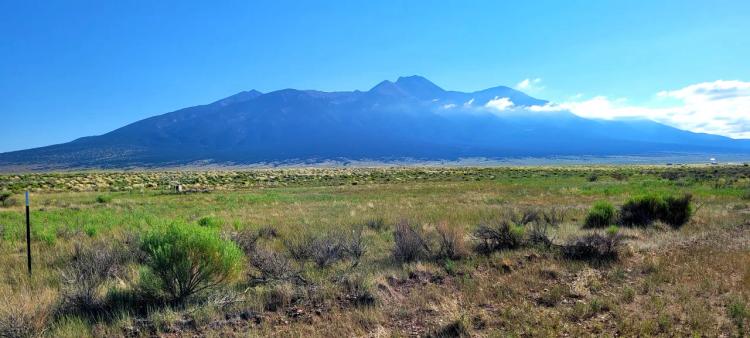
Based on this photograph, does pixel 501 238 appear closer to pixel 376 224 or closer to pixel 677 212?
pixel 376 224

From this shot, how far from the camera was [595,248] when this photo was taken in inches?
334

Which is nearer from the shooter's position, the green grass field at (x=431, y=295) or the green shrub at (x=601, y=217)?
the green grass field at (x=431, y=295)

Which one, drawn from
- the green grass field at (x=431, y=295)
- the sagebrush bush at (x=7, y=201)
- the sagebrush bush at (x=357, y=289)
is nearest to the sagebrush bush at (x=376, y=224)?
the green grass field at (x=431, y=295)

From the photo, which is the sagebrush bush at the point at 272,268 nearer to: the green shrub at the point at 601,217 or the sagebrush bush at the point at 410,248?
the sagebrush bush at the point at 410,248

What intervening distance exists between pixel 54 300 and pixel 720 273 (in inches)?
395

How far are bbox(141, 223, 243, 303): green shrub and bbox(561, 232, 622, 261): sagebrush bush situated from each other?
6.34 metres

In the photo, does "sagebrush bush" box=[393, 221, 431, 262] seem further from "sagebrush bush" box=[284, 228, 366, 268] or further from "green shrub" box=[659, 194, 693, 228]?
"green shrub" box=[659, 194, 693, 228]

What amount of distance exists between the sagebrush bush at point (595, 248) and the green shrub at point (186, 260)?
6.34m

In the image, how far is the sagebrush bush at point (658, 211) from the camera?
12.9 meters

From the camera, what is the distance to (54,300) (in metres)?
6.19

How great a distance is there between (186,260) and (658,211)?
1310cm

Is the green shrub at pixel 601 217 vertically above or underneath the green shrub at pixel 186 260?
underneath

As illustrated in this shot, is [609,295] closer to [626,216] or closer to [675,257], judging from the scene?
[675,257]

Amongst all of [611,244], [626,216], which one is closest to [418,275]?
[611,244]
